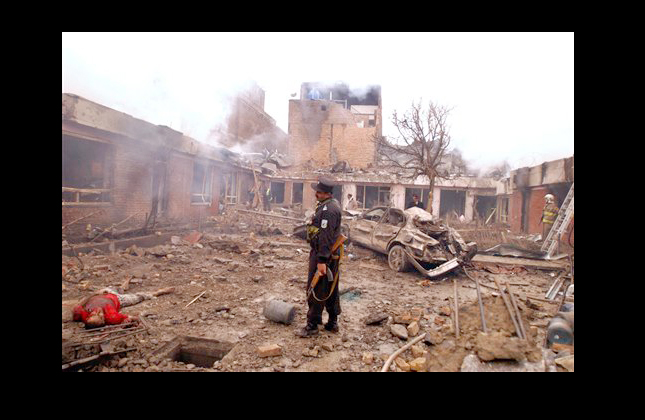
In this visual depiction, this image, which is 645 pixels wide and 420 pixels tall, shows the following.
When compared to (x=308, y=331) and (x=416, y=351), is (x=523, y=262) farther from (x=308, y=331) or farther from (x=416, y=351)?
(x=308, y=331)

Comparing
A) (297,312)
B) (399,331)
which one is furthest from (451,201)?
(399,331)

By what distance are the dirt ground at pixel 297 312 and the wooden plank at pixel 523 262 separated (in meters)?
0.15

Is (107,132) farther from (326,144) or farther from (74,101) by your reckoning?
(326,144)

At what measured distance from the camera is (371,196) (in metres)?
22.4

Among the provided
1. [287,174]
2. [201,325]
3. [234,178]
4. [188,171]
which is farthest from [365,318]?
[287,174]

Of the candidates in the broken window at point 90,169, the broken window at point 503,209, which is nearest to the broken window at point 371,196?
the broken window at point 503,209

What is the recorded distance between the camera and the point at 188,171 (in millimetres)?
12078

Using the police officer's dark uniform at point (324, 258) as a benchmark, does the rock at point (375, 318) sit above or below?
below

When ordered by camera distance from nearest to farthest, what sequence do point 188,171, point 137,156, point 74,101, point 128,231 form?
1. point 74,101
2. point 128,231
3. point 137,156
4. point 188,171

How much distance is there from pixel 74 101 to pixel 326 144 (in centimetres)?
1938

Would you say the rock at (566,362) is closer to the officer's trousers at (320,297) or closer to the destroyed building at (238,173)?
the officer's trousers at (320,297)

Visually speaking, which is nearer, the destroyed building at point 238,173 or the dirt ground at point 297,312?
the dirt ground at point 297,312

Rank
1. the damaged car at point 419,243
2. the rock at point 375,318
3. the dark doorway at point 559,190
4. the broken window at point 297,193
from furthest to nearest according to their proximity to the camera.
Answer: the broken window at point 297,193, the dark doorway at point 559,190, the damaged car at point 419,243, the rock at point 375,318

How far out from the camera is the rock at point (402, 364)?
10.1ft
